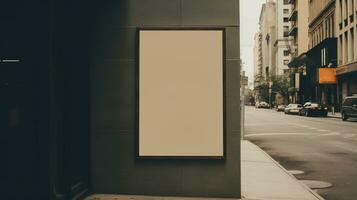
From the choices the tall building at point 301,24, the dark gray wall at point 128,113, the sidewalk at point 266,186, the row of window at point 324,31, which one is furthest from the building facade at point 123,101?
the tall building at point 301,24

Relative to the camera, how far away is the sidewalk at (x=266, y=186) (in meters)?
8.13

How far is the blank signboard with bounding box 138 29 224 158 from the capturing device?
7.78 meters

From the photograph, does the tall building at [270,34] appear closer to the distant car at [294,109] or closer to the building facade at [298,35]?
the building facade at [298,35]

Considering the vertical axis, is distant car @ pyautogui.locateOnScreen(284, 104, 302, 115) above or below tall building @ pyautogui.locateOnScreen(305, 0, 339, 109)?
below

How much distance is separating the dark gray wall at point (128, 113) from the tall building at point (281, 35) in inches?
5740

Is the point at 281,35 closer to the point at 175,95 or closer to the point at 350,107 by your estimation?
the point at 350,107

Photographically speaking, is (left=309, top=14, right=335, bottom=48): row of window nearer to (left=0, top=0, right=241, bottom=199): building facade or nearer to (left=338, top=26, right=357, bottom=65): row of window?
(left=338, top=26, right=357, bottom=65): row of window

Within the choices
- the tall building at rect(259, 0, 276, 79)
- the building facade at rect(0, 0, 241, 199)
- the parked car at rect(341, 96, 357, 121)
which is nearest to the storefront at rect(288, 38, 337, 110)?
the parked car at rect(341, 96, 357, 121)

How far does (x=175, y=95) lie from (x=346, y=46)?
5275 cm

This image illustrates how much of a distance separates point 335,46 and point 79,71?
5774cm

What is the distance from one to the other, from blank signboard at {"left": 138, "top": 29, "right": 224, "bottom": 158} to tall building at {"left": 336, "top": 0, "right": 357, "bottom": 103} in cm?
4645

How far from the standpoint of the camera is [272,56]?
6604 inches

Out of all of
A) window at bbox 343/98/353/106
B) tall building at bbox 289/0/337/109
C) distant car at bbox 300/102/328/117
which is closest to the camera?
window at bbox 343/98/353/106

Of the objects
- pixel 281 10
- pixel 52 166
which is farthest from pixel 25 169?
pixel 281 10
